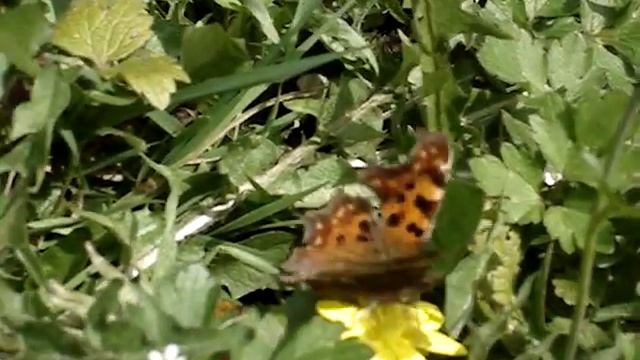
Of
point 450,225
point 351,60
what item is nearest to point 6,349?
point 450,225

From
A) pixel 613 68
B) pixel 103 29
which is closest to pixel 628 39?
pixel 613 68

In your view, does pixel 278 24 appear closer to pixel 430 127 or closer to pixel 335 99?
pixel 335 99

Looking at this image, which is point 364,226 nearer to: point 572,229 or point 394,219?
point 394,219

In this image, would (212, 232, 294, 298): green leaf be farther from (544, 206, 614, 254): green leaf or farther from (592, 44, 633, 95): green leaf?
(592, 44, 633, 95): green leaf

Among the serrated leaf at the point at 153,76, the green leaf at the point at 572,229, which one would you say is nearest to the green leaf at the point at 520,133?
the green leaf at the point at 572,229

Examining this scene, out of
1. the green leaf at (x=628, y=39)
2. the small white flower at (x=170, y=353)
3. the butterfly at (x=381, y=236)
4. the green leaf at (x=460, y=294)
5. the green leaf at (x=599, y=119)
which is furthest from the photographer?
the green leaf at (x=628, y=39)

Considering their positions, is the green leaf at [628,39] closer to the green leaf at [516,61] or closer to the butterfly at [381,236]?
the green leaf at [516,61]
